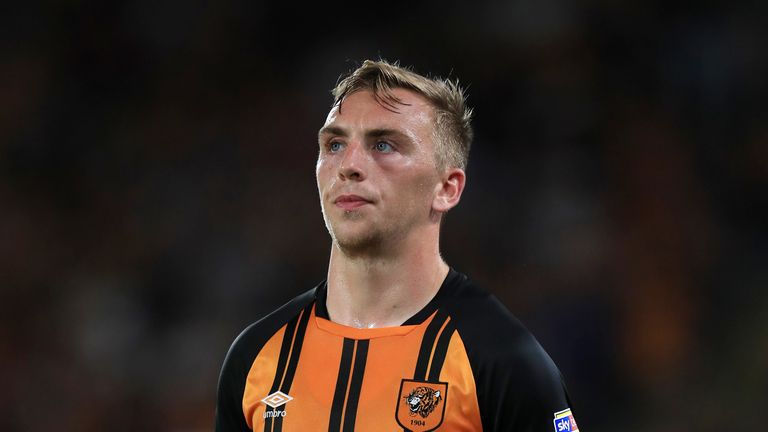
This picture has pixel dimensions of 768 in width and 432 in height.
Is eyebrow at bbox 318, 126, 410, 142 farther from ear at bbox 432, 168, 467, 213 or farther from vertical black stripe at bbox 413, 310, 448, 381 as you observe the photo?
vertical black stripe at bbox 413, 310, 448, 381

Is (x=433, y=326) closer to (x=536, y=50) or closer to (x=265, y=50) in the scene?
(x=536, y=50)

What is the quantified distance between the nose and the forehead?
9 centimetres

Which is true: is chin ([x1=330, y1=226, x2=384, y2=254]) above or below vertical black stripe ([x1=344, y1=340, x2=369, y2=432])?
above

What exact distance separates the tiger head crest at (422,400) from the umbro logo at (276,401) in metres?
0.40

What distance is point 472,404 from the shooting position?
2736 mm

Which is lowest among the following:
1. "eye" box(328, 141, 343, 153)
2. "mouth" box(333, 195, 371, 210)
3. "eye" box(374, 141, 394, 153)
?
"mouth" box(333, 195, 371, 210)

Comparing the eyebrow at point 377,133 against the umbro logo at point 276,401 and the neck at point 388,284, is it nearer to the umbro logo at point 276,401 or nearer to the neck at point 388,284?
the neck at point 388,284

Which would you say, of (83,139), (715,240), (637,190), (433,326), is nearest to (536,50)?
(637,190)

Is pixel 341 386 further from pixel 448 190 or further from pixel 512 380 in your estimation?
pixel 448 190

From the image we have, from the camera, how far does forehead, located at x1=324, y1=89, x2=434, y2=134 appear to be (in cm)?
295

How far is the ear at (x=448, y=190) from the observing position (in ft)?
9.89

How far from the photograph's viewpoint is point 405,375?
283 centimetres

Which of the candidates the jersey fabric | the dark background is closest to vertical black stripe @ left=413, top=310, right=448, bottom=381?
the jersey fabric

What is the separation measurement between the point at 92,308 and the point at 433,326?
15.4 feet
